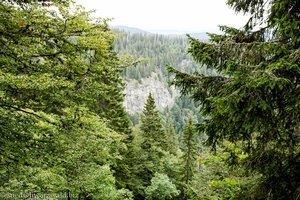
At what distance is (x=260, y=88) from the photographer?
3.34 metres

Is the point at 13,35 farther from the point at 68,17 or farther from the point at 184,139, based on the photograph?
the point at 184,139

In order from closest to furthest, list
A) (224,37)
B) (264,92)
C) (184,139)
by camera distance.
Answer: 1. (264,92)
2. (224,37)
3. (184,139)

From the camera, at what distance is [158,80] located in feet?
590

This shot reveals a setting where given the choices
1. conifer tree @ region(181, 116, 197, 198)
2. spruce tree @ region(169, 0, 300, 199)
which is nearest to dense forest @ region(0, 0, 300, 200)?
spruce tree @ region(169, 0, 300, 199)

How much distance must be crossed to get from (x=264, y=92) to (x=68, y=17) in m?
5.06

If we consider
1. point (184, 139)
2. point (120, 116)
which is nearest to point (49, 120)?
point (120, 116)

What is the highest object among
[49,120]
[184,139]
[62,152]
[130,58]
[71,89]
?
[130,58]

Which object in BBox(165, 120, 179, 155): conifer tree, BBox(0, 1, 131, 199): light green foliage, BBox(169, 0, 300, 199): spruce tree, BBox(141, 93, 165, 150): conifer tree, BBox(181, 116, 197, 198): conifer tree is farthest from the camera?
BBox(165, 120, 179, 155): conifer tree

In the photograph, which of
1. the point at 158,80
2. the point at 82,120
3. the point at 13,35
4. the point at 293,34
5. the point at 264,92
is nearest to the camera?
the point at 264,92

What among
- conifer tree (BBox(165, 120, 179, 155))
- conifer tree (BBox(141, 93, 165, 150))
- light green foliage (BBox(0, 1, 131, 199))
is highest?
light green foliage (BBox(0, 1, 131, 199))

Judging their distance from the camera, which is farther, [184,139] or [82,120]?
[184,139]

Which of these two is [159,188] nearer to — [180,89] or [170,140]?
[170,140]

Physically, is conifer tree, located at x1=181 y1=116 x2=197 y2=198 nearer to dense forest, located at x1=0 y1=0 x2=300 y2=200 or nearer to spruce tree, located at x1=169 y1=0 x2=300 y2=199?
dense forest, located at x1=0 y1=0 x2=300 y2=200

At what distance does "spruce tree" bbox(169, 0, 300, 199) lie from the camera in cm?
338
